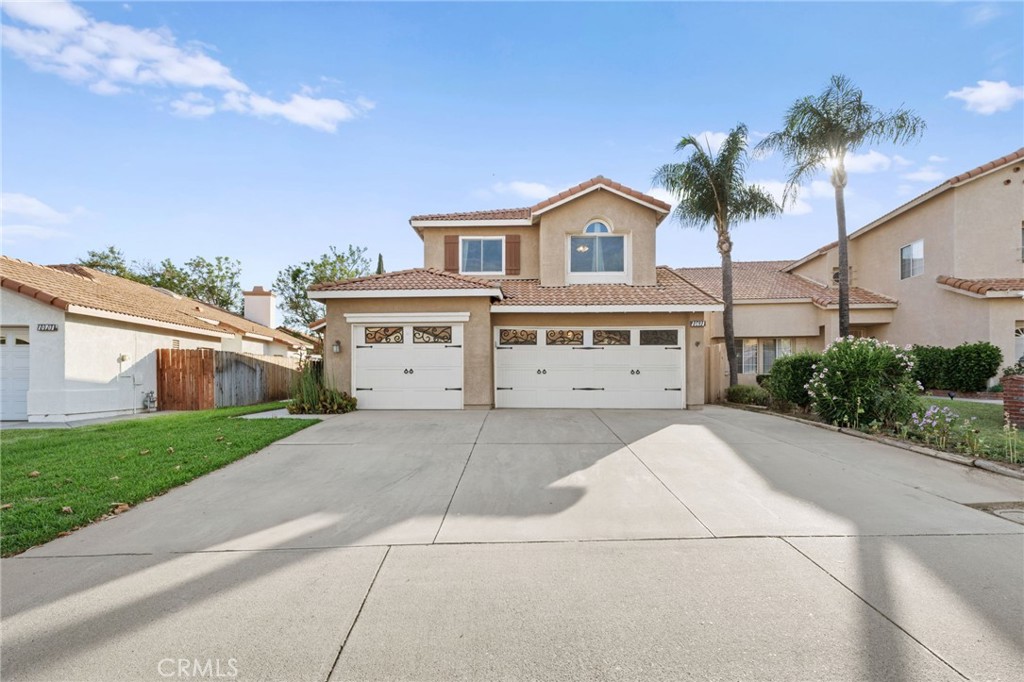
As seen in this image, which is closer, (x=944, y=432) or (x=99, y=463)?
(x=99, y=463)

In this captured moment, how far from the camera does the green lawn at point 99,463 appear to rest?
440cm

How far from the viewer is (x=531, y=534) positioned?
4066 mm

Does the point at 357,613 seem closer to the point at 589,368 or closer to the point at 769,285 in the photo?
the point at 589,368

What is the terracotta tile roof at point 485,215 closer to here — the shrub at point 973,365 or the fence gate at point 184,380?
the fence gate at point 184,380

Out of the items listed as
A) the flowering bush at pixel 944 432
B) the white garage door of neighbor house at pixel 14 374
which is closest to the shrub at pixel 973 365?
the flowering bush at pixel 944 432

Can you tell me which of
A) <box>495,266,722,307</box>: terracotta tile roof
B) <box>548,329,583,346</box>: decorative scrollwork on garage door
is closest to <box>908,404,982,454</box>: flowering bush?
<box>495,266,722,307</box>: terracotta tile roof

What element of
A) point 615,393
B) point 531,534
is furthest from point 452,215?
point 531,534

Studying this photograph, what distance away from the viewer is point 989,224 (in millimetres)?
15766

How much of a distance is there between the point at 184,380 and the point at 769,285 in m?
23.8

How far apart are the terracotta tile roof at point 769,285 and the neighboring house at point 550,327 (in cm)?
738

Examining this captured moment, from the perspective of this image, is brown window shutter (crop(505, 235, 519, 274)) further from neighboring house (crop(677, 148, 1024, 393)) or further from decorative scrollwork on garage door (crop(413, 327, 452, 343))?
neighboring house (crop(677, 148, 1024, 393))

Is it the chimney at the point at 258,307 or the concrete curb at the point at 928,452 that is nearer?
the concrete curb at the point at 928,452

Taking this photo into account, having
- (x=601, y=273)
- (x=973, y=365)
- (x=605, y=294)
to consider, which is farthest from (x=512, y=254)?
(x=973, y=365)

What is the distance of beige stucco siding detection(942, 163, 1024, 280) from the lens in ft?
51.4
